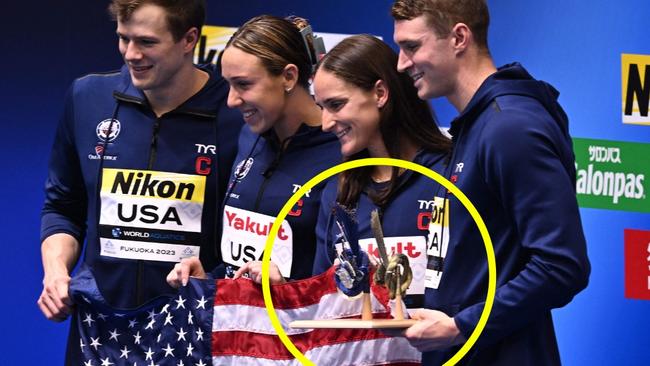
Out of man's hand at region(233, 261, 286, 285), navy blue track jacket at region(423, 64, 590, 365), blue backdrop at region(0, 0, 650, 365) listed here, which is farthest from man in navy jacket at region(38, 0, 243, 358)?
blue backdrop at region(0, 0, 650, 365)

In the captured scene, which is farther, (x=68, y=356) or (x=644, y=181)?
(x=644, y=181)

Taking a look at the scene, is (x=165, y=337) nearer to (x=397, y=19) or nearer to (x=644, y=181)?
(x=397, y=19)

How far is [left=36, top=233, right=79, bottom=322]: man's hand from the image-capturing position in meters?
3.00

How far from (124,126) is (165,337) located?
64cm

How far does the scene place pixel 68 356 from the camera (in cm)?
309

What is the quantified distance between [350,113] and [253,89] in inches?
12.0

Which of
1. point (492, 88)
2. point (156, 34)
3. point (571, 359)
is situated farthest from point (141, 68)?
point (571, 359)

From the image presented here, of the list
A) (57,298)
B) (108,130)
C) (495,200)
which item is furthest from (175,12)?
(495,200)

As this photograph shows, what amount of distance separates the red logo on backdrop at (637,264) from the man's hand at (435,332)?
226cm

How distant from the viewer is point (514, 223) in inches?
86.0

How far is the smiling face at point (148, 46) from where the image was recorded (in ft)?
10.2

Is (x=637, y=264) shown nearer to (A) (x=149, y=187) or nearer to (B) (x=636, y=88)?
(B) (x=636, y=88)

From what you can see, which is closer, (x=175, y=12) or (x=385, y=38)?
(x=175, y=12)

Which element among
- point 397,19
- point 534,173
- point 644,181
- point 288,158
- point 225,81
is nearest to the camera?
point 534,173
